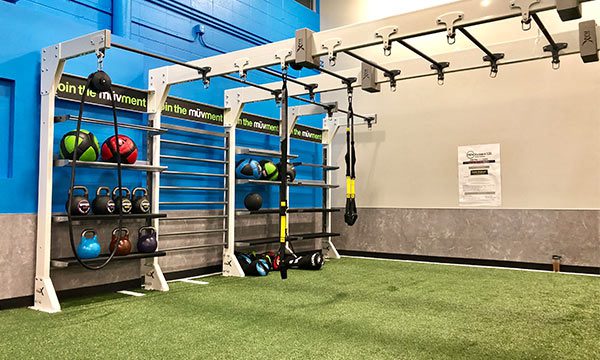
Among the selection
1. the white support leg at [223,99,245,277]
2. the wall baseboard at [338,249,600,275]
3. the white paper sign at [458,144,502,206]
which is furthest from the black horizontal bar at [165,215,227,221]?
the white paper sign at [458,144,502,206]

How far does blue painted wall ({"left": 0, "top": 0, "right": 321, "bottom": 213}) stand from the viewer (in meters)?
3.82

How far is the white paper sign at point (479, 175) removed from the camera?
6.41 meters

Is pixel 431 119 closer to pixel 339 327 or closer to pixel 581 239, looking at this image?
pixel 581 239

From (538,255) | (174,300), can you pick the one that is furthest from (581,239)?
(174,300)

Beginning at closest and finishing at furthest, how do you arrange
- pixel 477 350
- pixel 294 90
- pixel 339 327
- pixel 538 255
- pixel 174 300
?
1. pixel 477 350
2. pixel 339 327
3. pixel 174 300
4. pixel 294 90
5. pixel 538 255

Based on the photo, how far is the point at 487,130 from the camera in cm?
650

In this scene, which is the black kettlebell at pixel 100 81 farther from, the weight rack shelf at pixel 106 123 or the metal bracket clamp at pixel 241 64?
the metal bracket clamp at pixel 241 64

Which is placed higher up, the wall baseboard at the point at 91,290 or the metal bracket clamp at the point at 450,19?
the metal bracket clamp at the point at 450,19

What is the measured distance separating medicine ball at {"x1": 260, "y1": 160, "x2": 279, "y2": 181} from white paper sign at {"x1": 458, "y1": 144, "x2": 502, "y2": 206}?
106 inches

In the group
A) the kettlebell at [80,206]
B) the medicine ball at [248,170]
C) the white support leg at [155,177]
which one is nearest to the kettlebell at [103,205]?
the kettlebell at [80,206]

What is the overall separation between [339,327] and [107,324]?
1.59 meters

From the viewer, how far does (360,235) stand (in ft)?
24.7

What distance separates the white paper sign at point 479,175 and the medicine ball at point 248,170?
9.72ft

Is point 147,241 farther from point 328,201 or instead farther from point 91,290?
point 328,201
